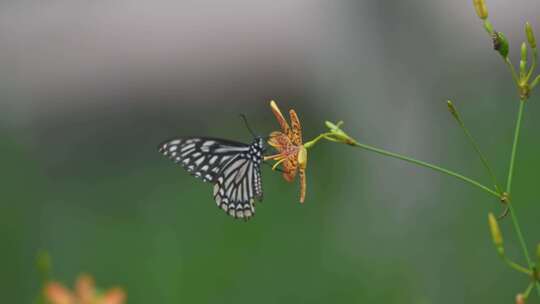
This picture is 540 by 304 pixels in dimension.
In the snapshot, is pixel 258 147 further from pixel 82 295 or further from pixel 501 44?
pixel 501 44

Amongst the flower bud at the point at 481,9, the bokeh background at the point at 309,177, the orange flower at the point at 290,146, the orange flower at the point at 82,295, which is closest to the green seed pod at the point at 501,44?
the flower bud at the point at 481,9

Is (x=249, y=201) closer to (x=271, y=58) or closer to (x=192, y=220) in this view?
(x=192, y=220)

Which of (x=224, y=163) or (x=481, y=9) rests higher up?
(x=481, y=9)

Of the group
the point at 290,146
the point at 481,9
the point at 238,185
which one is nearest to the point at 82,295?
the point at 290,146

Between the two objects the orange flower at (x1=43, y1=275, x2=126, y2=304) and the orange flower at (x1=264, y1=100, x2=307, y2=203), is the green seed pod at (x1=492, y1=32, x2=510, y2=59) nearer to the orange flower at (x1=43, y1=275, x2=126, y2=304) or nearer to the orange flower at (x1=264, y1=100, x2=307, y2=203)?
the orange flower at (x1=264, y1=100, x2=307, y2=203)

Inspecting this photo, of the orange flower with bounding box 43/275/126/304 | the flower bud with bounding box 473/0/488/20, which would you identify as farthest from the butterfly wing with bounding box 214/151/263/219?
the flower bud with bounding box 473/0/488/20

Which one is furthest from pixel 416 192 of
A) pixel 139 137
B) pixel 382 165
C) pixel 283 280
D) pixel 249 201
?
pixel 249 201

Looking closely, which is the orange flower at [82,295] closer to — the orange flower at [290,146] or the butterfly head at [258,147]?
the orange flower at [290,146]
